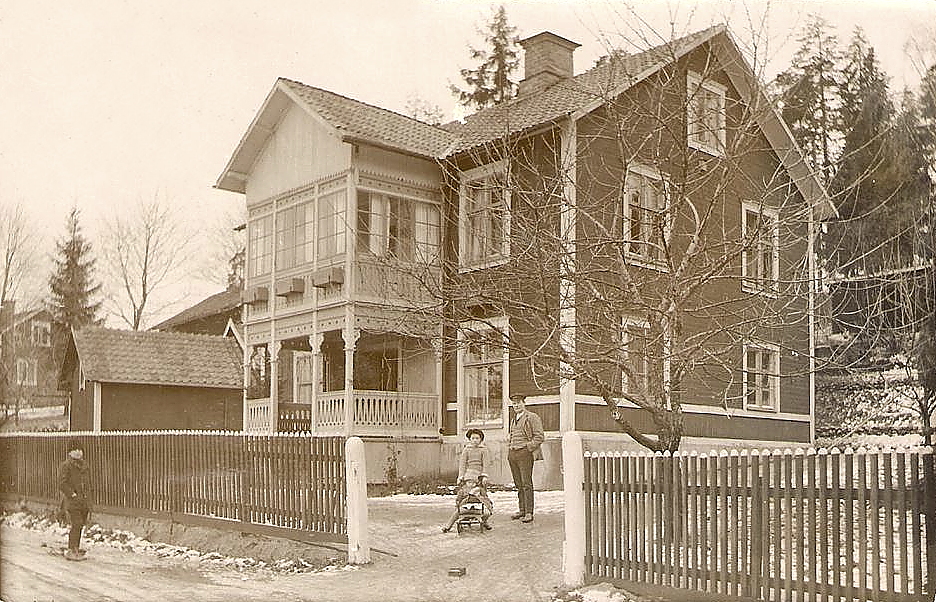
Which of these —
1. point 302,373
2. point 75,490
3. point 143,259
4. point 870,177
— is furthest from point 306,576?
point 302,373

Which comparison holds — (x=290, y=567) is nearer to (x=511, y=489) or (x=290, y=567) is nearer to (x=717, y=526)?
(x=717, y=526)

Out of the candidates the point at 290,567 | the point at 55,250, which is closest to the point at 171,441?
the point at 290,567

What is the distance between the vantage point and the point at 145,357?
1077 cm

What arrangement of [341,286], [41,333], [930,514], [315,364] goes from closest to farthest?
1. [930,514]
2. [41,333]
3. [341,286]
4. [315,364]

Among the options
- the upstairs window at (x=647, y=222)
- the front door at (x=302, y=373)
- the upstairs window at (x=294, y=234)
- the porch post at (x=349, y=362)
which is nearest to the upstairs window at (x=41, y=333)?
the upstairs window at (x=647, y=222)

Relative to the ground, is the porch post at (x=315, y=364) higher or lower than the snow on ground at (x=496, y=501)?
higher

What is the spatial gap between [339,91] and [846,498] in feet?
21.2

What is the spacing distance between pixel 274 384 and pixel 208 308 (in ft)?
13.8

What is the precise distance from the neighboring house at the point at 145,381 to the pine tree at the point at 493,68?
443 cm

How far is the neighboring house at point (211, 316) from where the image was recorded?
1125 cm

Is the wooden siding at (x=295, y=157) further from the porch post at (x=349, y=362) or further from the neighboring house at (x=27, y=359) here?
the neighboring house at (x=27, y=359)

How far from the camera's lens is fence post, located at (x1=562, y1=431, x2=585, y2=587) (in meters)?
9.12

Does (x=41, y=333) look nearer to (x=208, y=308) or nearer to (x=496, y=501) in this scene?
(x=208, y=308)

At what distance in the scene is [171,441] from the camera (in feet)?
37.3
